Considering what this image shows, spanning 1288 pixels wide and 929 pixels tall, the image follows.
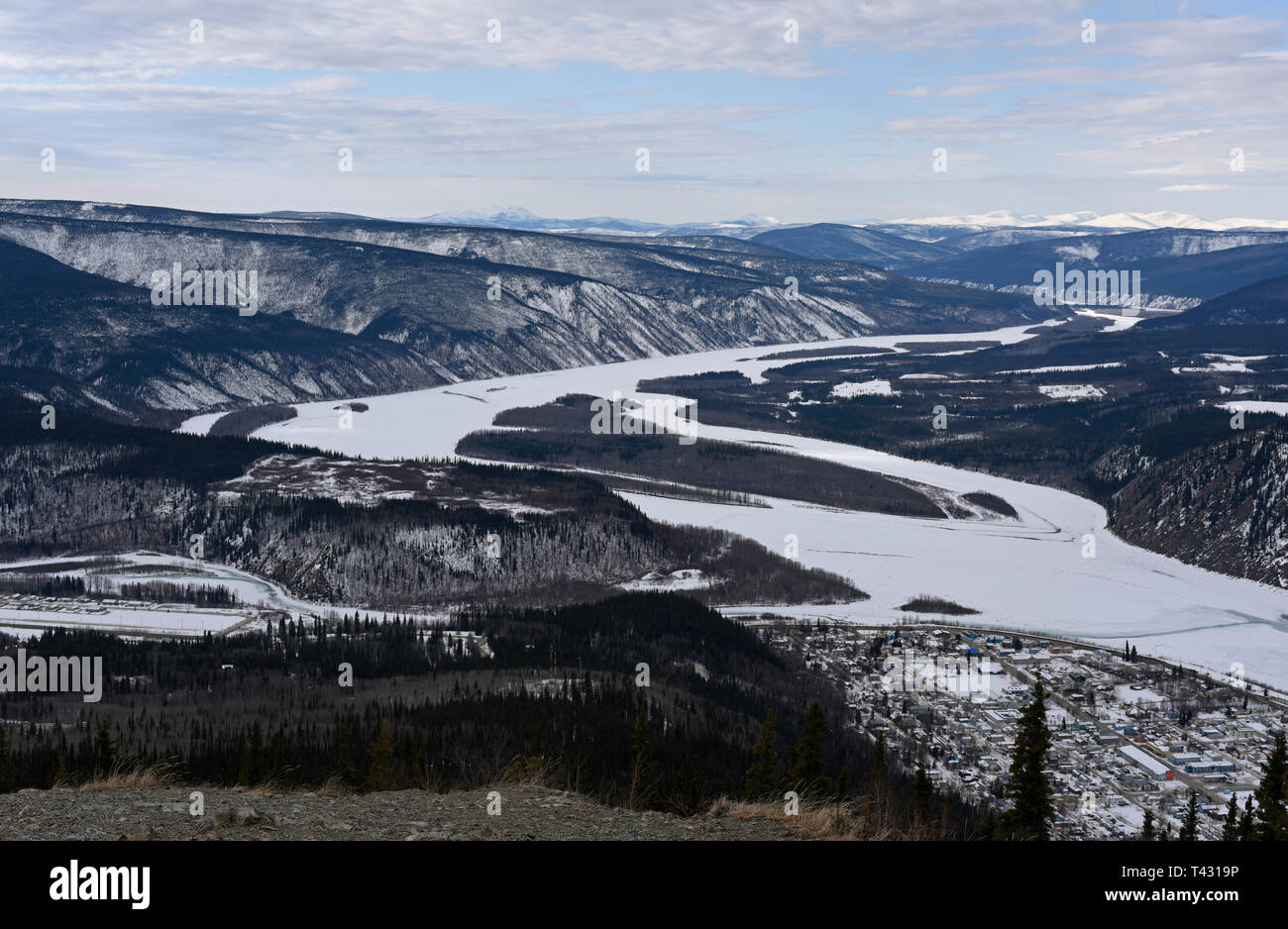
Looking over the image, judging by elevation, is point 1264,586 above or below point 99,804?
below

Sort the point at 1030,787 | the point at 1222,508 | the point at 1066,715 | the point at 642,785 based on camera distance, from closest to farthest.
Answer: the point at 642,785
the point at 1030,787
the point at 1066,715
the point at 1222,508

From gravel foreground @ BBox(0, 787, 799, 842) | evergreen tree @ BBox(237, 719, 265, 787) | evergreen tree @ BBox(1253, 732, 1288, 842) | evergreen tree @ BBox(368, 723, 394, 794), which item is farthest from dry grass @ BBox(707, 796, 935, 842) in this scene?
evergreen tree @ BBox(1253, 732, 1288, 842)

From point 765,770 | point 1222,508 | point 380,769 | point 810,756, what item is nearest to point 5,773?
point 380,769

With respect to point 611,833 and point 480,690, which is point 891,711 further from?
point 611,833

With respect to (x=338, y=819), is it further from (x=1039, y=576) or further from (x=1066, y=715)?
(x=1039, y=576)

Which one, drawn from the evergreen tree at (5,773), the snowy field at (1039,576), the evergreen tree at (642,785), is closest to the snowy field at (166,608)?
the snowy field at (1039,576)

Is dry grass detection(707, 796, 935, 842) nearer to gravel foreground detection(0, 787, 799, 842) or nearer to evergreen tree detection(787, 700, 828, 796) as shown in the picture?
gravel foreground detection(0, 787, 799, 842)
